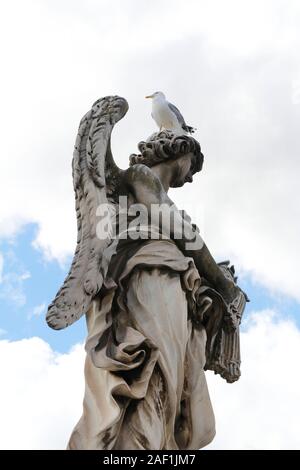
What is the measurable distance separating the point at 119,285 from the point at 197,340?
787mm

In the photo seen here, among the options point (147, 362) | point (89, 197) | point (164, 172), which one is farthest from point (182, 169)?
point (147, 362)

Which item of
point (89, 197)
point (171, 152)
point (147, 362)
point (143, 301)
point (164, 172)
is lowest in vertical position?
point (147, 362)

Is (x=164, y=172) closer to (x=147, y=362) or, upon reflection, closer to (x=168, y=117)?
(x=168, y=117)

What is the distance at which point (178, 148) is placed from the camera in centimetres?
889

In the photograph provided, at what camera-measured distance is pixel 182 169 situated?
353 inches

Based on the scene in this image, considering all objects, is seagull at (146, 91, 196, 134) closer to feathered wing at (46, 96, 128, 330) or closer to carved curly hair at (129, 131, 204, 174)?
carved curly hair at (129, 131, 204, 174)

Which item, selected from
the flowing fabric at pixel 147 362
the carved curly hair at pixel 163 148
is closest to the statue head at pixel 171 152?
the carved curly hair at pixel 163 148

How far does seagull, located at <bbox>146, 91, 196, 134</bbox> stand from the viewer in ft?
30.6

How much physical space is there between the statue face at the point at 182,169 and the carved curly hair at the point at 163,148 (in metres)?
0.04

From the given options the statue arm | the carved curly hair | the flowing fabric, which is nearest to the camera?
the flowing fabric

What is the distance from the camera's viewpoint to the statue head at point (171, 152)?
888 cm

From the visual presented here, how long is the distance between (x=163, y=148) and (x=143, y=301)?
68.2 inches

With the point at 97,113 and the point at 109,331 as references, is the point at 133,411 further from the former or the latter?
the point at 97,113

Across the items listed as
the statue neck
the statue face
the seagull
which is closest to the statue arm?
the statue neck
